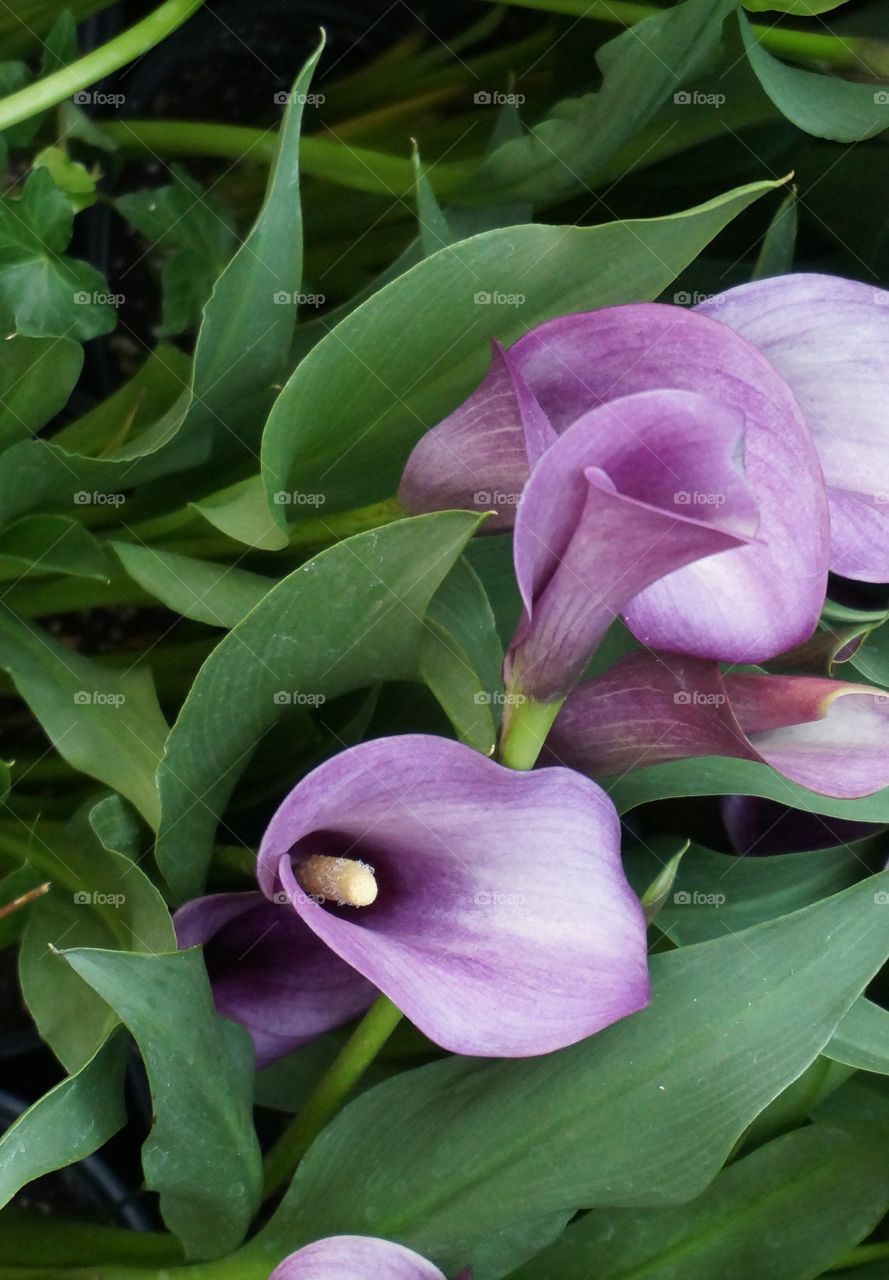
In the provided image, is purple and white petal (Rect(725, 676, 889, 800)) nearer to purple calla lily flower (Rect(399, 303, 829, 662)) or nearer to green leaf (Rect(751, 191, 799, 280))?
purple calla lily flower (Rect(399, 303, 829, 662))

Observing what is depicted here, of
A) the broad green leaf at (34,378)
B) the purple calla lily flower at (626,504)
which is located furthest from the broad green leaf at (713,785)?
the broad green leaf at (34,378)

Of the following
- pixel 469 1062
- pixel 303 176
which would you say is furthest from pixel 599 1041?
pixel 303 176

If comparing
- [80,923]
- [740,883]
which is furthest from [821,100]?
[80,923]

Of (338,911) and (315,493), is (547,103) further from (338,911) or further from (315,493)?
(338,911)

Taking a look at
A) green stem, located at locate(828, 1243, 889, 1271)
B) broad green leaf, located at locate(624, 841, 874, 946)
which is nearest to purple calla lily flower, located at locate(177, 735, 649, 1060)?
broad green leaf, located at locate(624, 841, 874, 946)

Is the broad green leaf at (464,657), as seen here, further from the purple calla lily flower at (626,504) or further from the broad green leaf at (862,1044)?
the broad green leaf at (862,1044)

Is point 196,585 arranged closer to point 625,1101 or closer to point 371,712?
point 371,712
